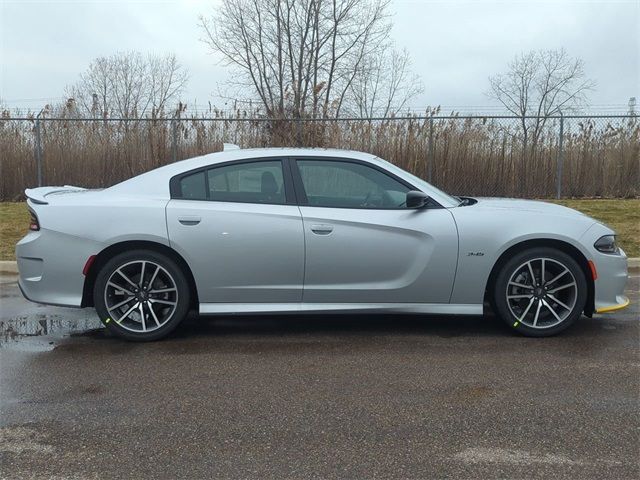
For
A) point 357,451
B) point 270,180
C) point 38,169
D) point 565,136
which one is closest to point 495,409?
point 357,451

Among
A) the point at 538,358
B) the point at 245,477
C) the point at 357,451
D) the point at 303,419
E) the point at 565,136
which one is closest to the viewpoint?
the point at 245,477

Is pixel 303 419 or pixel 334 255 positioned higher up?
pixel 334 255

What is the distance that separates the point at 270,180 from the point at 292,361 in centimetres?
155

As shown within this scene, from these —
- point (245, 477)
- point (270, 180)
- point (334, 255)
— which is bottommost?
point (245, 477)

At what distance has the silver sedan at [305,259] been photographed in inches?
179

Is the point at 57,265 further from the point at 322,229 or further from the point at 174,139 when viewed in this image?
the point at 174,139

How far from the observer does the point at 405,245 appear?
15.0 feet

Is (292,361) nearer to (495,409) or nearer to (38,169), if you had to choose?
(495,409)

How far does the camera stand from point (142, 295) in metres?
4.63

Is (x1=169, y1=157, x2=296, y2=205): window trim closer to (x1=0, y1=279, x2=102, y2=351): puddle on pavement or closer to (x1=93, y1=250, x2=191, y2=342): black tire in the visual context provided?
(x1=93, y1=250, x2=191, y2=342): black tire

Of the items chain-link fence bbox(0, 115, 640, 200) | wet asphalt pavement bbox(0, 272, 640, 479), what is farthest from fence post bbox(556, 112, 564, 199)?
wet asphalt pavement bbox(0, 272, 640, 479)

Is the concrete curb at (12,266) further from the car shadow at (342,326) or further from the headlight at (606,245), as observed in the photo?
the car shadow at (342,326)

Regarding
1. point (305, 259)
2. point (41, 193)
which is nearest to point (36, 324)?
point (41, 193)

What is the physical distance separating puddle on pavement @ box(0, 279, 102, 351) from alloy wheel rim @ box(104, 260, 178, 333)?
2.04ft
